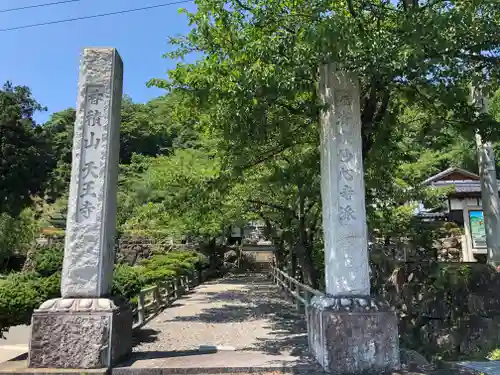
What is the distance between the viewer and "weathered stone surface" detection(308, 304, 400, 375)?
5.35 meters

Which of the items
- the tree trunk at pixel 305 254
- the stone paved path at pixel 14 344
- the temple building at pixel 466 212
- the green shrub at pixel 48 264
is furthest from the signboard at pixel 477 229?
the stone paved path at pixel 14 344

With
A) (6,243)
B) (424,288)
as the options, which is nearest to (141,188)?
(6,243)

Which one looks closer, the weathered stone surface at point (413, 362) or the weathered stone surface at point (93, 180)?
the weathered stone surface at point (413, 362)

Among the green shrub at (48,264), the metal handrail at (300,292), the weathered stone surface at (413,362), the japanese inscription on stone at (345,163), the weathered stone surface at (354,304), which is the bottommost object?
the weathered stone surface at (413,362)

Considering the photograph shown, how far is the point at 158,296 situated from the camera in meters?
13.4

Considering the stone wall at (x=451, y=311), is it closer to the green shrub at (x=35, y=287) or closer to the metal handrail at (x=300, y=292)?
the metal handrail at (x=300, y=292)

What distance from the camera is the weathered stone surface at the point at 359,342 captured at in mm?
5352

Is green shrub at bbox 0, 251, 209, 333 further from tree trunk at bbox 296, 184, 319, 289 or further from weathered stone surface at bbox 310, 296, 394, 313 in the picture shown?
tree trunk at bbox 296, 184, 319, 289

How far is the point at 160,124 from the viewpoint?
49.8m

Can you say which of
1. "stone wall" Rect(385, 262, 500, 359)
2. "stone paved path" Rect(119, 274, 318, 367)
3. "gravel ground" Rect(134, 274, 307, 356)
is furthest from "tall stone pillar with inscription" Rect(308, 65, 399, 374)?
"stone wall" Rect(385, 262, 500, 359)

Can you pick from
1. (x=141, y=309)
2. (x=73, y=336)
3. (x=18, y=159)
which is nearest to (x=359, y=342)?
(x=73, y=336)

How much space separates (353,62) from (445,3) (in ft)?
6.88

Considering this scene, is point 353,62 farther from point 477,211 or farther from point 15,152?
point 15,152

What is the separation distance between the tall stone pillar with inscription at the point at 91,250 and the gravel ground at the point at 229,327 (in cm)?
193
